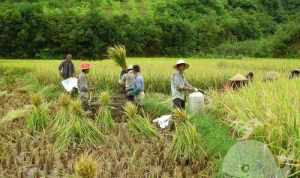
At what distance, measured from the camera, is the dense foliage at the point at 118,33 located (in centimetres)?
2872

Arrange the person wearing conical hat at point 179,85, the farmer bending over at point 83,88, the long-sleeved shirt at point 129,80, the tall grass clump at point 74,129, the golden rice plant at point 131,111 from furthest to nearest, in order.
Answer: the farmer bending over at point 83,88, the long-sleeved shirt at point 129,80, the golden rice plant at point 131,111, the person wearing conical hat at point 179,85, the tall grass clump at point 74,129

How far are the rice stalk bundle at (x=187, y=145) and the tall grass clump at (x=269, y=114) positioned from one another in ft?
1.63

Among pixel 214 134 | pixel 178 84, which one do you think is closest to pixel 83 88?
pixel 178 84

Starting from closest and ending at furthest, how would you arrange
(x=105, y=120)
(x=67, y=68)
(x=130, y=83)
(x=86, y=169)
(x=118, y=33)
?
(x=86, y=169), (x=105, y=120), (x=130, y=83), (x=67, y=68), (x=118, y=33)

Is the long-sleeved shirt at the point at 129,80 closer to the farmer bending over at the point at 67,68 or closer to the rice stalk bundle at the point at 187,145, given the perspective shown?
the farmer bending over at the point at 67,68

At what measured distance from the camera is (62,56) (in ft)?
95.7

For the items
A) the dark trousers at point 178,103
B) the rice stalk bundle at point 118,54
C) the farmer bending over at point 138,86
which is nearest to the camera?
the dark trousers at point 178,103

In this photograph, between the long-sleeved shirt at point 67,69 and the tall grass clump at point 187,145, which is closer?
the tall grass clump at point 187,145

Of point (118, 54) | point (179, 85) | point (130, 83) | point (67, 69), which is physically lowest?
point (179, 85)

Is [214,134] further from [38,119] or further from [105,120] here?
[38,119]

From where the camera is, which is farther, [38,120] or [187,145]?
[38,120]

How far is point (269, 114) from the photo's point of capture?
22.9 feet

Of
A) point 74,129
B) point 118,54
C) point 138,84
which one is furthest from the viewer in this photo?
point 118,54

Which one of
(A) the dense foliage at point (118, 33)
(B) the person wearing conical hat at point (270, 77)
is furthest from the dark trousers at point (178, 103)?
(A) the dense foliage at point (118, 33)
